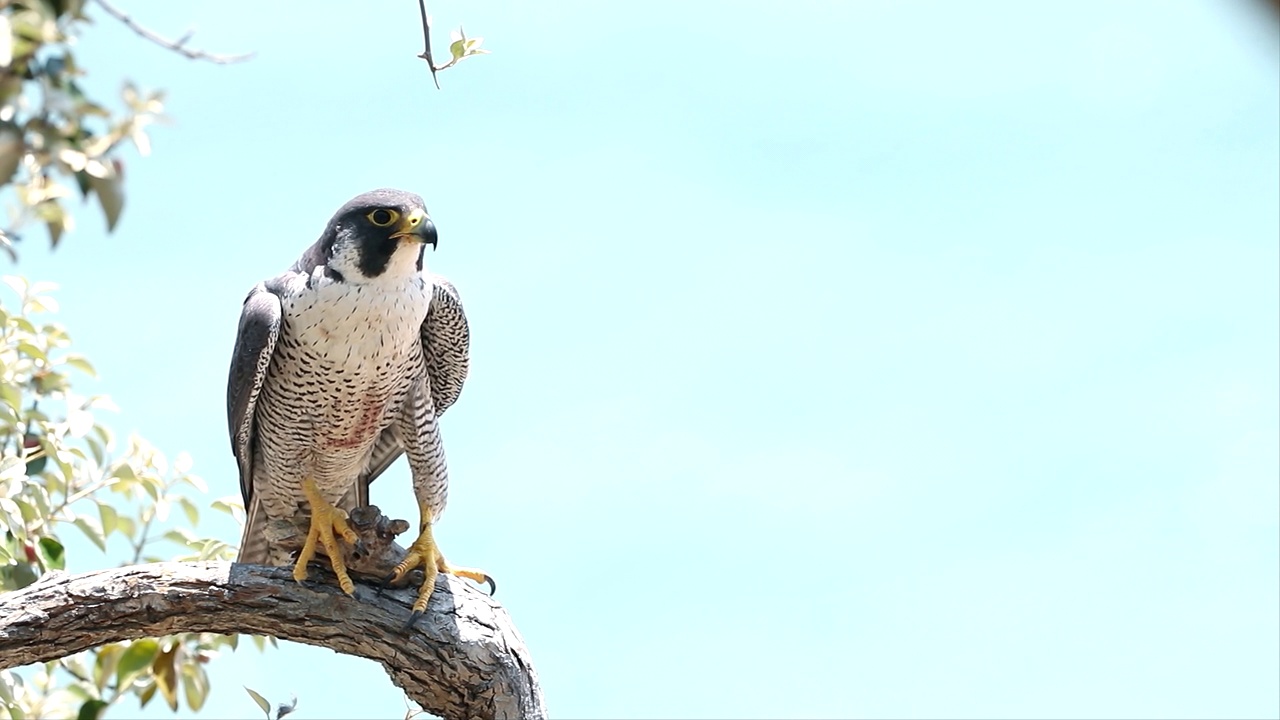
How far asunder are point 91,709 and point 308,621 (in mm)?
826

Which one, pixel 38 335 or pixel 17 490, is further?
pixel 38 335

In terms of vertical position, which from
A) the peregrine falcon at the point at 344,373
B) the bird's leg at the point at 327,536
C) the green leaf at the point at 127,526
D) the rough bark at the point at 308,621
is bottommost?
the rough bark at the point at 308,621

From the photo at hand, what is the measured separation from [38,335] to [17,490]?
0.88 m

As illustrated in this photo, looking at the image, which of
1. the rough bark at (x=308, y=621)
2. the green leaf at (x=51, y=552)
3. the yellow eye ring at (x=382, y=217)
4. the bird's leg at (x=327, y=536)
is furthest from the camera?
the green leaf at (x=51, y=552)

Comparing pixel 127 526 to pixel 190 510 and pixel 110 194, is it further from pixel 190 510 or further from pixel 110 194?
pixel 110 194

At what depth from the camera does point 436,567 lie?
161 inches

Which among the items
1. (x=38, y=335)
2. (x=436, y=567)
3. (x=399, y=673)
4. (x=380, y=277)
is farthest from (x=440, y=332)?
(x=38, y=335)

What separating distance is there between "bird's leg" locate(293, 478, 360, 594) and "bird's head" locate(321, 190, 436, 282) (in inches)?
28.9

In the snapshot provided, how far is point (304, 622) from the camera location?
3984 mm

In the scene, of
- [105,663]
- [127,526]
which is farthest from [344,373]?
[105,663]

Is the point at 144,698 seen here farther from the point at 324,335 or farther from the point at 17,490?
the point at 324,335

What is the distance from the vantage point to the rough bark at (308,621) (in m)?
3.83

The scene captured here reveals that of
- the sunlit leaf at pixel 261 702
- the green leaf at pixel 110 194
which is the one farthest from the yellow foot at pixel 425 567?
the green leaf at pixel 110 194

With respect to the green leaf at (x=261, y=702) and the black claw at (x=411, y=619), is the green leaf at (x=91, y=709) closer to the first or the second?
the green leaf at (x=261, y=702)
